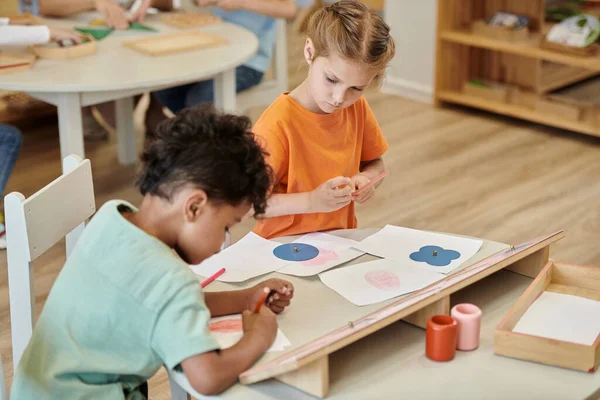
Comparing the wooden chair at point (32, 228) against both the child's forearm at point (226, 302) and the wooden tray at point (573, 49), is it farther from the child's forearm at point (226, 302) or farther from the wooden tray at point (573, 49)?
the wooden tray at point (573, 49)

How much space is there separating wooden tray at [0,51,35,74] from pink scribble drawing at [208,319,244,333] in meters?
1.71

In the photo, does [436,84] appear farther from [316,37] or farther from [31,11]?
[316,37]

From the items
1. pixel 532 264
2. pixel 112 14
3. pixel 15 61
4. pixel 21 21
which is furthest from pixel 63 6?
pixel 532 264

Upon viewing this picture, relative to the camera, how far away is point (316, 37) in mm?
1792

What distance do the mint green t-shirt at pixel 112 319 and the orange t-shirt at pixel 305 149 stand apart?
60 cm

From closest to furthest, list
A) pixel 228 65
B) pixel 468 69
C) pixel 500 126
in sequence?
pixel 228 65 → pixel 500 126 → pixel 468 69

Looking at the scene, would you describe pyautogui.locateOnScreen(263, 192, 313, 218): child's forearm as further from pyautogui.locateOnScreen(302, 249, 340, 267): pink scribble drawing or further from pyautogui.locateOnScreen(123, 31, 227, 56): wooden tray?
pyautogui.locateOnScreen(123, 31, 227, 56): wooden tray

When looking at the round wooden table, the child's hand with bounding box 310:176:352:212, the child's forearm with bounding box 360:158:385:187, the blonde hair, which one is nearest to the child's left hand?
the child's hand with bounding box 310:176:352:212

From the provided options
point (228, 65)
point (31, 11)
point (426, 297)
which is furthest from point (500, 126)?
point (426, 297)

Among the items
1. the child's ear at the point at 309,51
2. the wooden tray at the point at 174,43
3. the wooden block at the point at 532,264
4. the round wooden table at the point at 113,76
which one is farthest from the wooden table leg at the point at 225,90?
the wooden block at the point at 532,264

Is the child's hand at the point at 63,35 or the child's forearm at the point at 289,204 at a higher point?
the child's hand at the point at 63,35

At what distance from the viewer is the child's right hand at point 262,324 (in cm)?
130

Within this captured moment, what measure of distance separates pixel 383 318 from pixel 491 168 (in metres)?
2.59

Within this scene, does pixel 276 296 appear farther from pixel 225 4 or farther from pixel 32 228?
pixel 225 4
